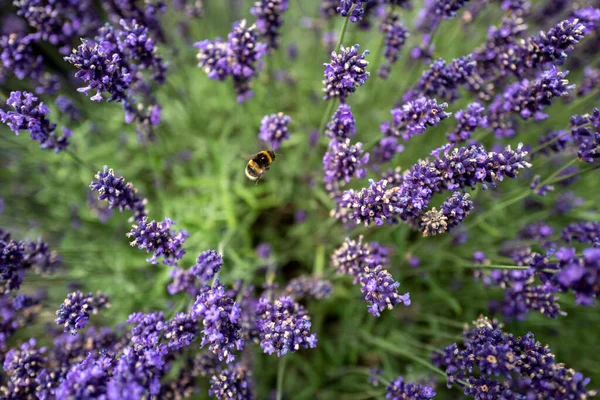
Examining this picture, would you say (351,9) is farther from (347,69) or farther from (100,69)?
(100,69)

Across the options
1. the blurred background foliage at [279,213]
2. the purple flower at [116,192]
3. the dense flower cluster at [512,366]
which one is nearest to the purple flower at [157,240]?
the purple flower at [116,192]

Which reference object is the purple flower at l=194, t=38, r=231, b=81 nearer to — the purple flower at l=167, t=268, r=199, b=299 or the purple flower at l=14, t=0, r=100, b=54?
the purple flower at l=14, t=0, r=100, b=54

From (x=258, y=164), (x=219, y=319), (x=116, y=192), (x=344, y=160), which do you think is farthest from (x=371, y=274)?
(x=116, y=192)

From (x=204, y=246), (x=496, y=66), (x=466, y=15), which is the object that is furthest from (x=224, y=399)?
(x=466, y=15)

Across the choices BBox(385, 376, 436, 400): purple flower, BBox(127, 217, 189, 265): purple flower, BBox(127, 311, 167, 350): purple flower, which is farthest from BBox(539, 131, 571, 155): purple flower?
BBox(127, 311, 167, 350): purple flower

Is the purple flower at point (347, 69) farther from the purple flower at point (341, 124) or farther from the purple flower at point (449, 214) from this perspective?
the purple flower at point (449, 214)

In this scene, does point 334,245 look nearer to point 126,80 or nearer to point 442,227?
point 442,227

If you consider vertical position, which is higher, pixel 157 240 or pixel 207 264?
pixel 157 240
